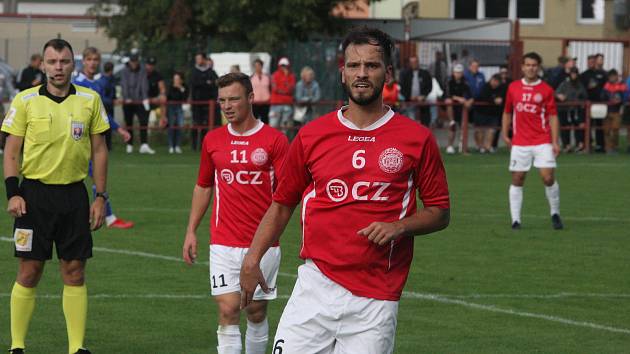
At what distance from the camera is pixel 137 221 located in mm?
17484

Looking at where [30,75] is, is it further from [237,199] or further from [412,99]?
[237,199]

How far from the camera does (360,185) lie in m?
6.07

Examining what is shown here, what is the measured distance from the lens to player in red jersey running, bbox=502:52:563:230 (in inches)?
661

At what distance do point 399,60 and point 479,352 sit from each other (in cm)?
2725

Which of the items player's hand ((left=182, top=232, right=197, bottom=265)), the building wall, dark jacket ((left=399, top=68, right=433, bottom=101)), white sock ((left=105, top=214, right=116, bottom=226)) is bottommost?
white sock ((left=105, top=214, right=116, bottom=226))

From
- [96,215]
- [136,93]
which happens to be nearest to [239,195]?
[96,215]

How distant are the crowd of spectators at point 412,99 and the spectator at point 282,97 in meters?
0.02

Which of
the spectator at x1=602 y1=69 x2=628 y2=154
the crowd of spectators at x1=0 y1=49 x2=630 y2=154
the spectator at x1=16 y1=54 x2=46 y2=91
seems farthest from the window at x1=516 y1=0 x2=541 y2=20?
the spectator at x1=16 y1=54 x2=46 y2=91

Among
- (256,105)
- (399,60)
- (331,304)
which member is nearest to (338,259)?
(331,304)

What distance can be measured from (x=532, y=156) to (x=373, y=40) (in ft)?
37.3

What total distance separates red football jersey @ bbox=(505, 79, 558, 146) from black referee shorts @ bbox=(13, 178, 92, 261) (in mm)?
8831

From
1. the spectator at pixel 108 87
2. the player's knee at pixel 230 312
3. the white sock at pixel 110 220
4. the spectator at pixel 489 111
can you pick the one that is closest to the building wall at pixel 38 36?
the spectator at pixel 108 87

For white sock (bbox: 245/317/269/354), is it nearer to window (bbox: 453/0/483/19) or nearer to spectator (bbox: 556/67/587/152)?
spectator (bbox: 556/67/587/152)

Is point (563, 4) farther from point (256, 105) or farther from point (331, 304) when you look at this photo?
point (331, 304)
